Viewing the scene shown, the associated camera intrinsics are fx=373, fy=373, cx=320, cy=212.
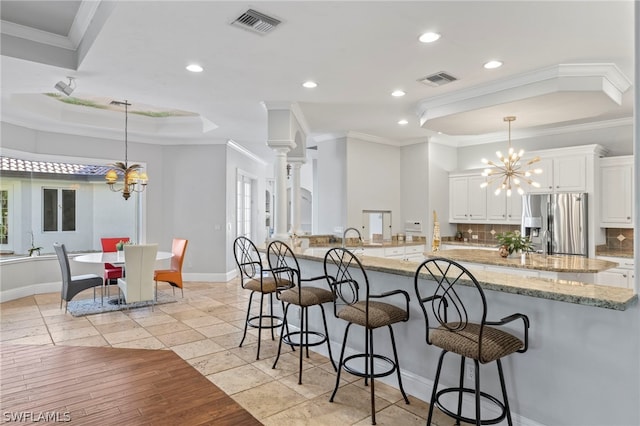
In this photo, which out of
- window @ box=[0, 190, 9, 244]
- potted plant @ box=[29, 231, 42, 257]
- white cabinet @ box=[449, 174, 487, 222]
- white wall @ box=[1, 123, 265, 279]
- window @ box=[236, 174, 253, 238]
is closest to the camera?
window @ box=[0, 190, 9, 244]

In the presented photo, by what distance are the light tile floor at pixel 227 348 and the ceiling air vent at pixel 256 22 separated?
2801 millimetres

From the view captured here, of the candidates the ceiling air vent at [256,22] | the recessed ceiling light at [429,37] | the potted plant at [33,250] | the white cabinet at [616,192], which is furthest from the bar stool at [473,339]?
the potted plant at [33,250]

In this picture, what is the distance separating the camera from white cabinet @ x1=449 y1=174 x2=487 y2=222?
681cm

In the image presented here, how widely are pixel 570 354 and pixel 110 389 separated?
325 centimetres

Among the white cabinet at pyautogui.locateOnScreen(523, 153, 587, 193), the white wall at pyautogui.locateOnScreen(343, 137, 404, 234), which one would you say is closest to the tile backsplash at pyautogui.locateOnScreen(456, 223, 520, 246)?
the white cabinet at pyautogui.locateOnScreen(523, 153, 587, 193)

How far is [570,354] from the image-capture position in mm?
2043

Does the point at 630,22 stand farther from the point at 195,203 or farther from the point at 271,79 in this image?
the point at 195,203

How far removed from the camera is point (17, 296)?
5.96m

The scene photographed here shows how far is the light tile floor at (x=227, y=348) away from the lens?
2.63 metres

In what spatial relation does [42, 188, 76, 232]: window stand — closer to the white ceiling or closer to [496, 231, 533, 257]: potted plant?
the white ceiling

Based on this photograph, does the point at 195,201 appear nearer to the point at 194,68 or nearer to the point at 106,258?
the point at 106,258

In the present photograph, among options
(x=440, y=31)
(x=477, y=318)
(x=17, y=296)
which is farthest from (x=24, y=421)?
(x=17, y=296)

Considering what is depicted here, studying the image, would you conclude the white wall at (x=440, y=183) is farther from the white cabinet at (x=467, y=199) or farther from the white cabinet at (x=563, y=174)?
the white cabinet at (x=563, y=174)

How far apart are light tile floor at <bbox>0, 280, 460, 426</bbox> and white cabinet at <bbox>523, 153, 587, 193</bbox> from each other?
448cm
